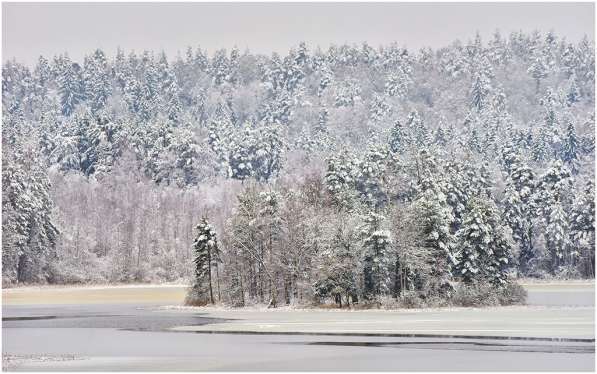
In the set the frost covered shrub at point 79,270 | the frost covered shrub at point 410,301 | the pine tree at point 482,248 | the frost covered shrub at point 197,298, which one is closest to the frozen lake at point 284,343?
the pine tree at point 482,248

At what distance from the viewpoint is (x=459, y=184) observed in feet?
354

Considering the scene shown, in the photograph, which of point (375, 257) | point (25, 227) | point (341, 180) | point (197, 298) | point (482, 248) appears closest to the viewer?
point (375, 257)

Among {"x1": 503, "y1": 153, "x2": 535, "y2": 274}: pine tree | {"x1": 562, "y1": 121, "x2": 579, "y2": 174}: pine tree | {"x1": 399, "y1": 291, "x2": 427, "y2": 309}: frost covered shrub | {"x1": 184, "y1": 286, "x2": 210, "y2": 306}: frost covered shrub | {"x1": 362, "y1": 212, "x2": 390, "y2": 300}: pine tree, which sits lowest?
{"x1": 399, "y1": 291, "x2": 427, "y2": 309}: frost covered shrub

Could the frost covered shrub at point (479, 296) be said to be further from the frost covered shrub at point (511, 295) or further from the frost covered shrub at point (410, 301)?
the frost covered shrub at point (410, 301)

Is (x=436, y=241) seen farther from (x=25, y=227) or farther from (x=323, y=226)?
(x=25, y=227)

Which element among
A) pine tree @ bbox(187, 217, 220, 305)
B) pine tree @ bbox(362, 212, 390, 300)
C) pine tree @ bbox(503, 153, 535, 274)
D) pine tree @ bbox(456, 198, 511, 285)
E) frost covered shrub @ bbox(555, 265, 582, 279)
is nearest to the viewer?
pine tree @ bbox(362, 212, 390, 300)

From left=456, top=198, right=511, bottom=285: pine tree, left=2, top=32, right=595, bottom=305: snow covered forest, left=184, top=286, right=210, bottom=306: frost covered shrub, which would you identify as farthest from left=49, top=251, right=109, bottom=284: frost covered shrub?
left=456, top=198, right=511, bottom=285: pine tree

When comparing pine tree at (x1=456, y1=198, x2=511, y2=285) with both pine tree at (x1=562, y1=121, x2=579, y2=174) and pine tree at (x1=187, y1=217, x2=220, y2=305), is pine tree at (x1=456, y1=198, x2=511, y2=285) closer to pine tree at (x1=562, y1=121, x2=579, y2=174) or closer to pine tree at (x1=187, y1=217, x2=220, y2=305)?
pine tree at (x1=187, y1=217, x2=220, y2=305)

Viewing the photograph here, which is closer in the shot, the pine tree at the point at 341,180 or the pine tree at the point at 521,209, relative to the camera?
the pine tree at the point at 341,180

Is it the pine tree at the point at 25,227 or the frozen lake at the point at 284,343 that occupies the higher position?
the pine tree at the point at 25,227

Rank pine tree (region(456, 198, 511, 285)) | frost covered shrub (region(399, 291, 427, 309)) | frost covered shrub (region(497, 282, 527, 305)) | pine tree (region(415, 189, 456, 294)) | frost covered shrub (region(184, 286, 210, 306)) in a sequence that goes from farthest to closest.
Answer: frost covered shrub (region(184, 286, 210, 306)), pine tree (region(456, 198, 511, 285)), frost covered shrub (region(497, 282, 527, 305)), pine tree (region(415, 189, 456, 294)), frost covered shrub (region(399, 291, 427, 309))

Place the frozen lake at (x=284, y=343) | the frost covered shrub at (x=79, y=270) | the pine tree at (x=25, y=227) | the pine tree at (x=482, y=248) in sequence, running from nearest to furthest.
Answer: the frozen lake at (x=284, y=343)
the pine tree at (x=482, y=248)
the pine tree at (x=25, y=227)
the frost covered shrub at (x=79, y=270)

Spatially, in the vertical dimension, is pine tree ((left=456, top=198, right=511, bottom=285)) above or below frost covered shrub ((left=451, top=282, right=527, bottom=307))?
above

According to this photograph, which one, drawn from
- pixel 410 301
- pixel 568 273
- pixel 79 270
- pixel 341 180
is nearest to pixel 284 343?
pixel 410 301
